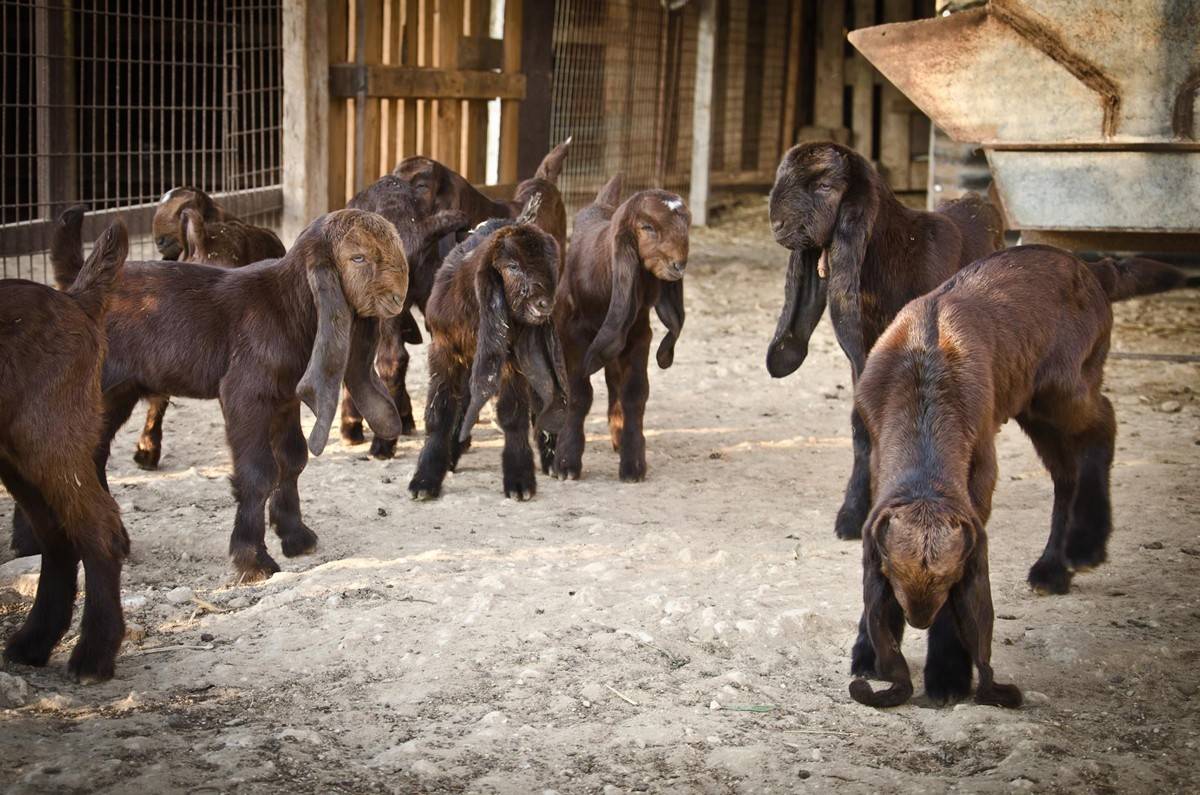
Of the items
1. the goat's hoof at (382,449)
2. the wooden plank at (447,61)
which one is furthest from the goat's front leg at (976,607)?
the wooden plank at (447,61)

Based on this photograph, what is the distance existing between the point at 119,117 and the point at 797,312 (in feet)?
20.3

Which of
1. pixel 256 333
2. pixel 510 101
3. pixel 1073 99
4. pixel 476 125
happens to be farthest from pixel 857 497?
pixel 510 101

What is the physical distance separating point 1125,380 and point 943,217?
3.52 m

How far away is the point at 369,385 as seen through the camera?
606 centimetres

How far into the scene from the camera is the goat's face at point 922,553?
409cm

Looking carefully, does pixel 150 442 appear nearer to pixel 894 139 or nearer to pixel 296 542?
pixel 296 542

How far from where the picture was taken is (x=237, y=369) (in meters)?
5.60

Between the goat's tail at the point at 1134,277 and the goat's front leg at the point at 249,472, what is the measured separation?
3364mm

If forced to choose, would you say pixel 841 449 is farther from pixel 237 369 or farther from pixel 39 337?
pixel 39 337

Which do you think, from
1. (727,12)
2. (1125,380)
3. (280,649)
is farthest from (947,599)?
(727,12)

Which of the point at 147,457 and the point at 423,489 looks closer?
the point at 423,489

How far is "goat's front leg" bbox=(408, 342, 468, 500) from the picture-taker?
268 inches

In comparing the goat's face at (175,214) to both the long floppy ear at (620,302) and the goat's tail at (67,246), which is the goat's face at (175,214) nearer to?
the goat's tail at (67,246)

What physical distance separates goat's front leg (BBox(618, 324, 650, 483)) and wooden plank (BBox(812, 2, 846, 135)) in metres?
12.6
